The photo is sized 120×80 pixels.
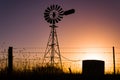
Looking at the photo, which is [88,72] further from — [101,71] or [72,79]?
[72,79]

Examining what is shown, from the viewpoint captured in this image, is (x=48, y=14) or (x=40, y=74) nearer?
(x=40, y=74)

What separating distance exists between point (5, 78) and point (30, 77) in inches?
37.9

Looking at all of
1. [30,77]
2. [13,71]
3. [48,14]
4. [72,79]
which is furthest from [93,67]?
[48,14]

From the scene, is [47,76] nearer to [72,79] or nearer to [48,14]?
[72,79]

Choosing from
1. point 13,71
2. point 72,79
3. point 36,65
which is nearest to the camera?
point 72,79

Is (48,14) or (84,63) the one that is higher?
(48,14)

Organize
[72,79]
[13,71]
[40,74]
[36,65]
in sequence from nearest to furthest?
[72,79] < [40,74] < [13,71] < [36,65]

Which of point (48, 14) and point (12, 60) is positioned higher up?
point (48, 14)

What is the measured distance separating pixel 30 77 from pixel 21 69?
234 cm

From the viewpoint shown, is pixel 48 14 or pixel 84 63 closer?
pixel 84 63

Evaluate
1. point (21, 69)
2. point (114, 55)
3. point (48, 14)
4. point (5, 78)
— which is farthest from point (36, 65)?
point (48, 14)

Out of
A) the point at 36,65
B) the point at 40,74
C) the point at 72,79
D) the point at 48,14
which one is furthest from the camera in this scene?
the point at 48,14

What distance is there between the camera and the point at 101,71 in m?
12.5

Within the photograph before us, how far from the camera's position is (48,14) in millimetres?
25812
